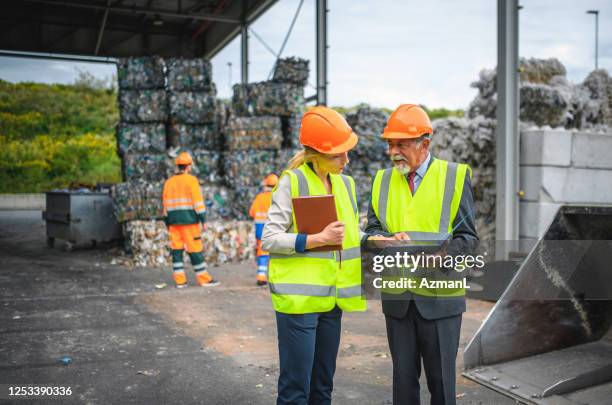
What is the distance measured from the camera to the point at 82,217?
1195 cm

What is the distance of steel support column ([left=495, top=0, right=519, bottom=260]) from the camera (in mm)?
7305

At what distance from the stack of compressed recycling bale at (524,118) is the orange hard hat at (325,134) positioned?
570 centimetres

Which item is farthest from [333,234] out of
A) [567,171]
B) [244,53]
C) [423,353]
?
[244,53]

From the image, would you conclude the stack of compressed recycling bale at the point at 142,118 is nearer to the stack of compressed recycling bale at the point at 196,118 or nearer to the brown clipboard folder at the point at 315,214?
the stack of compressed recycling bale at the point at 196,118

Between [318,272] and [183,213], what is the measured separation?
5839mm

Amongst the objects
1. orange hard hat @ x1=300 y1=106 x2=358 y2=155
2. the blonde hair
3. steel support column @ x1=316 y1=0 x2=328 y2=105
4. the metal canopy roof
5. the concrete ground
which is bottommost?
the concrete ground

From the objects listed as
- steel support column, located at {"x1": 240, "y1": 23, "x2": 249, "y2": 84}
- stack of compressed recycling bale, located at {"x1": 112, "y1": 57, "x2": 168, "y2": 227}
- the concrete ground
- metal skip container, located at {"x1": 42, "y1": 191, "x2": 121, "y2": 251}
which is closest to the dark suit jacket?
the concrete ground

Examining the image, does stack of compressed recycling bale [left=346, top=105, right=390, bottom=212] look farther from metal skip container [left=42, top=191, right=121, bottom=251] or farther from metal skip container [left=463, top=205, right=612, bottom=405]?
metal skip container [left=463, top=205, right=612, bottom=405]

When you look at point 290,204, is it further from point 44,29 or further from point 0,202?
point 0,202

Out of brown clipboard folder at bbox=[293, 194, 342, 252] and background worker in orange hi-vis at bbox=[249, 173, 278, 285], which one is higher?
brown clipboard folder at bbox=[293, 194, 342, 252]

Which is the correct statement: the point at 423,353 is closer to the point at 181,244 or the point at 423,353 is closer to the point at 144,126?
the point at 181,244

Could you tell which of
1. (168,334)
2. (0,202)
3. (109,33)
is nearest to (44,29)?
(109,33)

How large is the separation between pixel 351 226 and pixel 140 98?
30.7 feet

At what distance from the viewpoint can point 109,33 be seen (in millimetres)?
17828
